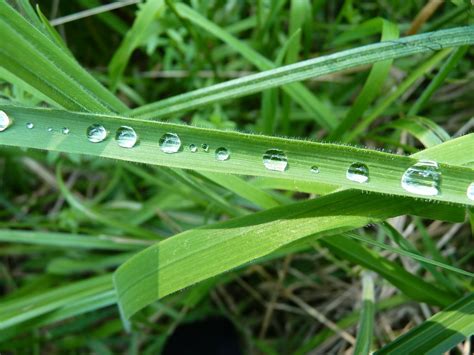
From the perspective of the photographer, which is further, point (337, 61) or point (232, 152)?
point (337, 61)

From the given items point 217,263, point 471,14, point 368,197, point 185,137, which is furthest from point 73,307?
point 471,14

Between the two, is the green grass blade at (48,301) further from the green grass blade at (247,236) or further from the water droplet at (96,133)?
the water droplet at (96,133)

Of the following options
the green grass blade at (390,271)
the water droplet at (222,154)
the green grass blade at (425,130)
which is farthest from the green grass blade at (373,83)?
the water droplet at (222,154)

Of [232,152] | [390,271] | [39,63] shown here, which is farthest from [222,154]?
[390,271]

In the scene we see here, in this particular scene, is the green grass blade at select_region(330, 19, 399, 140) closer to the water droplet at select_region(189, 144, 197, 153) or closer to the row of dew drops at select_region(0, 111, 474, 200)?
the row of dew drops at select_region(0, 111, 474, 200)

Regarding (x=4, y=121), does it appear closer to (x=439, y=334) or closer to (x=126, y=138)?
(x=126, y=138)

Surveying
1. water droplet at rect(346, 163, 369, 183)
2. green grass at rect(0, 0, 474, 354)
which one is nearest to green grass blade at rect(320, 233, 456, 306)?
green grass at rect(0, 0, 474, 354)
